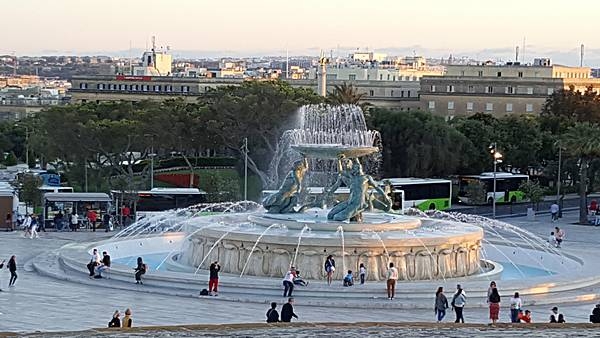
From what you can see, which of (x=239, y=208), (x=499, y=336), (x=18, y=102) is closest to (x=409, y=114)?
(x=239, y=208)

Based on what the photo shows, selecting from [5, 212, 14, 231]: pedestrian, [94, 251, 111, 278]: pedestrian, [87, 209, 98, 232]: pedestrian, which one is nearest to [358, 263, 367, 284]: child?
[94, 251, 111, 278]: pedestrian

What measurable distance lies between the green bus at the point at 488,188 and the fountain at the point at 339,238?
2309 cm

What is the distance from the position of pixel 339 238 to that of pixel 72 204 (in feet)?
56.6

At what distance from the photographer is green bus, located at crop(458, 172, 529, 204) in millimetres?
56281

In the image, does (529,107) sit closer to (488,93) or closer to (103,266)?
(488,93)

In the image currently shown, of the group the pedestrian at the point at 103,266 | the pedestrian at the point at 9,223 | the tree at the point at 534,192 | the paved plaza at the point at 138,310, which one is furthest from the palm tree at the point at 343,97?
the paved plaza at the point at 138,310

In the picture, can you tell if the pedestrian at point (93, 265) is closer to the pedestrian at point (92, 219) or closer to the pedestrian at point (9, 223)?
the pedestrian at point (92, 219)

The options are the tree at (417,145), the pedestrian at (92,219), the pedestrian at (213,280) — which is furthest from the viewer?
the tree at (417,145)

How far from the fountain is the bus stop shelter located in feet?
35.8

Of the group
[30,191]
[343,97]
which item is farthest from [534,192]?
[30,191]

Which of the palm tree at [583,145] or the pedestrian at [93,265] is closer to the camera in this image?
the pedestrian at [93,265]

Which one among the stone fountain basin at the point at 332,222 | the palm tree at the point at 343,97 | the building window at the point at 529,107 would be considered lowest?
the stone fountain basin at the point at 332,222

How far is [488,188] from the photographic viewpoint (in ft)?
190

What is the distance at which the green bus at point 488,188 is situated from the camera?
5628 cm
